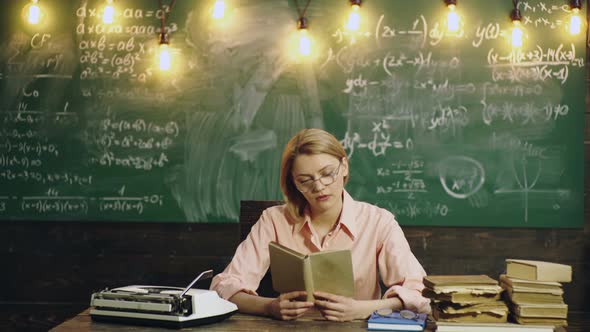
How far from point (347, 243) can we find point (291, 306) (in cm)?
55

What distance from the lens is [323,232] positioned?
8.98ft

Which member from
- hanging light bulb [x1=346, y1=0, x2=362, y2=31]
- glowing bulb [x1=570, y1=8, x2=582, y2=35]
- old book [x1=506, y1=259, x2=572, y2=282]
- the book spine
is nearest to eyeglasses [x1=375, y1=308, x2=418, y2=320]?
the book spine

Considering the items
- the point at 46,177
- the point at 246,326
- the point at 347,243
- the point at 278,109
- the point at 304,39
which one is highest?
the point at 304,39

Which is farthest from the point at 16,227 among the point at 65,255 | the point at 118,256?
the point at 118,256

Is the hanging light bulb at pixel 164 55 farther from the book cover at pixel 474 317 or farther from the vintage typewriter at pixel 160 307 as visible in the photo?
the book cover at pixel 474 317

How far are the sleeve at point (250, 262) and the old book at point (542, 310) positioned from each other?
Result: 947mm

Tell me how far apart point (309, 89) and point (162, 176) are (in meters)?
1.02

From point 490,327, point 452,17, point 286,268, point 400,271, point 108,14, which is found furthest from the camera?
point 108,14

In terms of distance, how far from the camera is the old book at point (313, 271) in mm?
2176

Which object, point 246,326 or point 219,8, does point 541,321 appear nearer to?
point 246,326

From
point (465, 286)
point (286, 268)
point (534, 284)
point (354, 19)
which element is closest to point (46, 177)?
point (354, 19)

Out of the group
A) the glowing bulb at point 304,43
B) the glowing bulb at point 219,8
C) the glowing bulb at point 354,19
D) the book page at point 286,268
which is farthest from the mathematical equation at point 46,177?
the book page at point 286,268

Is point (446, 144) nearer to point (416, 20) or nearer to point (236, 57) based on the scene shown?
point (416, 20)

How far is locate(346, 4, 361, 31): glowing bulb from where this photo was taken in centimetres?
418
